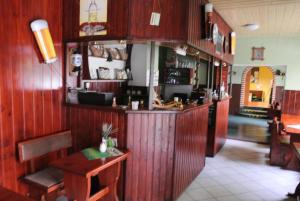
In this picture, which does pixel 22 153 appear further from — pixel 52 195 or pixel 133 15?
pixel 133 15

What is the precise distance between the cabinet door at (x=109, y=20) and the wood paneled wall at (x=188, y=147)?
1.16 metres

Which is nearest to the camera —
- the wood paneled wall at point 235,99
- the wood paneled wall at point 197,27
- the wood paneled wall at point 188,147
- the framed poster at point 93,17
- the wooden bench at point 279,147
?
the framed poster at point 93,17

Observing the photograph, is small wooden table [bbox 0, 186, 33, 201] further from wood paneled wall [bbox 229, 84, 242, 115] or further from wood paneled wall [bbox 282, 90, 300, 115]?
wood paneled wall [bbox 229, 84, 242, 115]

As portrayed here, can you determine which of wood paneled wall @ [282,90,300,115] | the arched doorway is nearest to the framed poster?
wood paneled wall @ [282,90,300,115]

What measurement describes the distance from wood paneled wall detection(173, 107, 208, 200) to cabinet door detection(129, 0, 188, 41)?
0.93 m

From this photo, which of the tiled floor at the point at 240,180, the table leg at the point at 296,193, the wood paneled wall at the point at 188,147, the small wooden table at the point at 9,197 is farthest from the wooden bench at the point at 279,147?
the small wooden table at the point at 9,197

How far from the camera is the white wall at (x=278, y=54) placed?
621 cm

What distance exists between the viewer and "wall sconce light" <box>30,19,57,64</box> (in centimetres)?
252

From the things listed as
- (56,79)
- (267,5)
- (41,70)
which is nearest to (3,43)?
(41,70)

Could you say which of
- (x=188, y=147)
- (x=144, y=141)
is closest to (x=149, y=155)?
(x=144, y=141)

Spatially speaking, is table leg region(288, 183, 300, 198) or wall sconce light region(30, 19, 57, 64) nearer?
wall sconce light region(30, 19, 57, 64)

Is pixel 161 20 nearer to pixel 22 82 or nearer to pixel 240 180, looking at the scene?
pixel 22 82

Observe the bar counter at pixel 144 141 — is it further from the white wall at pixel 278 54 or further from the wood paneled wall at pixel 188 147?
the white wall at pixel 278 54

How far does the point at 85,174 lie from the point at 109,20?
1574 mm
